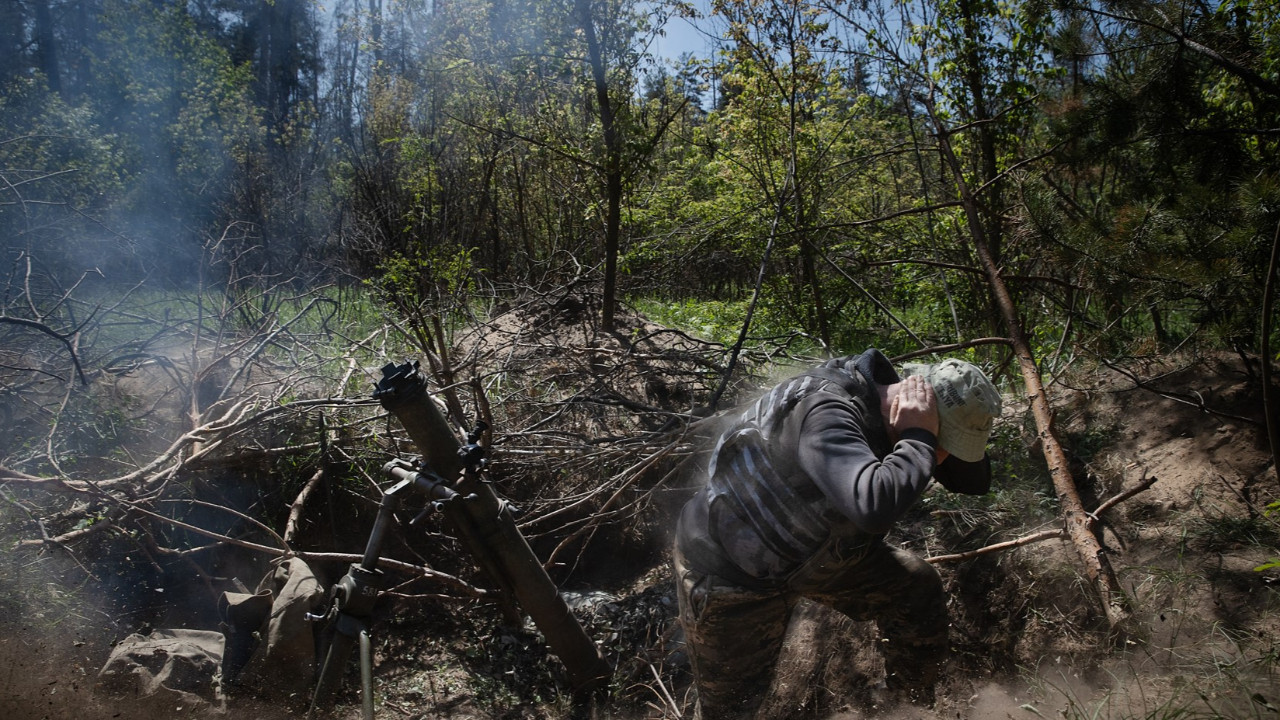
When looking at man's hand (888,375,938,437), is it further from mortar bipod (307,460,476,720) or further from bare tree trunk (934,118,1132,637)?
mortar bipod (307,460,476,720)

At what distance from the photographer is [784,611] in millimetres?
2840

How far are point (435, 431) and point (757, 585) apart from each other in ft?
4.66

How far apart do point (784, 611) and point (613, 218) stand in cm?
403

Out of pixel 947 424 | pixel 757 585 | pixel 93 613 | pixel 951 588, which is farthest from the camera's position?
pixel 93 613

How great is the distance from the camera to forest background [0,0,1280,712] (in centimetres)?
348

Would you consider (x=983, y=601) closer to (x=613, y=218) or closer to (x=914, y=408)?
(x=914, y=408)

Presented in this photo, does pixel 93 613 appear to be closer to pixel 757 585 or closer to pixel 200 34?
pixel 757 585

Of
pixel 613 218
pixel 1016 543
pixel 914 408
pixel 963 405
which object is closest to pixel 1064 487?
pixel 1016 543

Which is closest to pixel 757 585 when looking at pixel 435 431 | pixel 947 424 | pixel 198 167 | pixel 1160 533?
pixel 947 424

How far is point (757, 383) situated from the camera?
Result: 17.1ft

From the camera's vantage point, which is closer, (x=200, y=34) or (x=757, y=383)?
(x=757, y=383)

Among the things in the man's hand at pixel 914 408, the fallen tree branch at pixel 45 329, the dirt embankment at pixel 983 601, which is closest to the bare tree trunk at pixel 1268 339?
the dirt embankment at pixel 983 601

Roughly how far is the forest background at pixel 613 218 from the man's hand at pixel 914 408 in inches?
47.2

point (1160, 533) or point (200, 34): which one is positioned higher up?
point (200, 34)
